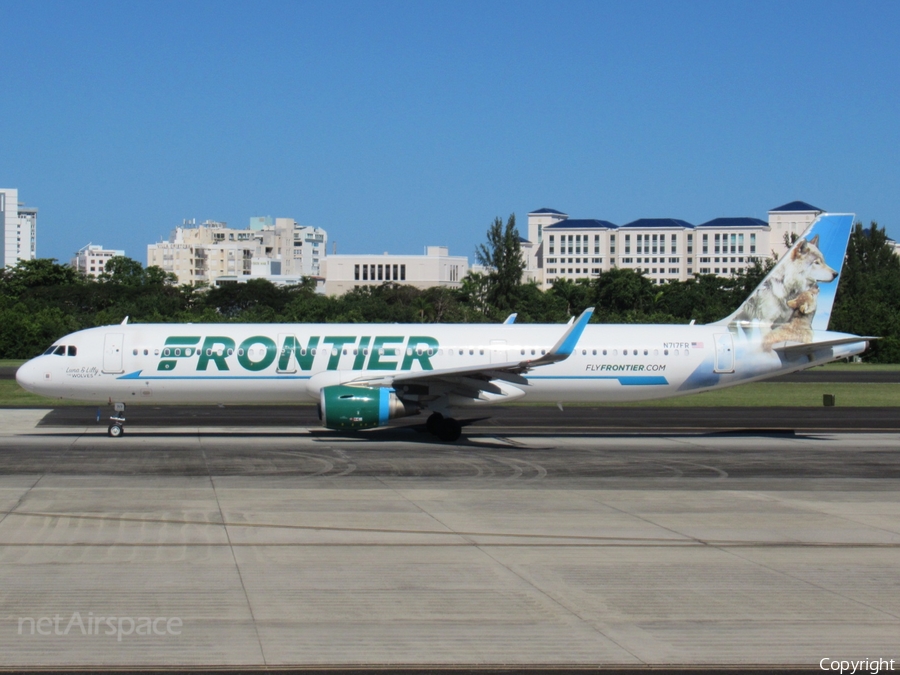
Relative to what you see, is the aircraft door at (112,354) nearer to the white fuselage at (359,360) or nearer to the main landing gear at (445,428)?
the white fuselage at (359,360)

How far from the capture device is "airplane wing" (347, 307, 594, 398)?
1158 inches

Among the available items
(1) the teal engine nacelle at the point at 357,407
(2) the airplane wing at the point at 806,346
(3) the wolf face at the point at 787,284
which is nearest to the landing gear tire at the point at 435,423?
(1) the teal engine nacelle at the point at 357,407

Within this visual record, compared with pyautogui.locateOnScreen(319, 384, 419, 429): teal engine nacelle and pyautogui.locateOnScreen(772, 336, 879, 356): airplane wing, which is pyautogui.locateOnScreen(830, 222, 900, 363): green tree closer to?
pyautogui.locateOnScreen(772, 336, 879, 356): airplane wing

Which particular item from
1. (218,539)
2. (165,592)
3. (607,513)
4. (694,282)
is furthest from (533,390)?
(694,282)

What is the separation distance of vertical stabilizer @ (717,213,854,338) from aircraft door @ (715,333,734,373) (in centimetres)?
91

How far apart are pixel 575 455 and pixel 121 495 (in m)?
12.8

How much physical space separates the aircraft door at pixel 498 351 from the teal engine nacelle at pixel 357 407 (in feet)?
14.6

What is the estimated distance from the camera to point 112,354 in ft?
102

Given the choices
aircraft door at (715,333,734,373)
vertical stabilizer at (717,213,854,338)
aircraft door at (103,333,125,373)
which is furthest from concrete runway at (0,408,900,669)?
vertical stabilizer at (717,213,854,338)

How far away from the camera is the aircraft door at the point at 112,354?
30844 mm

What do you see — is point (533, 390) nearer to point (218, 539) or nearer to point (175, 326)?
point (175, 326)

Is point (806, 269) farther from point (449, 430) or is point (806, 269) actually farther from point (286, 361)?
point (286, 361)

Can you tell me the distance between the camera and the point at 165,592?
12.4 meters

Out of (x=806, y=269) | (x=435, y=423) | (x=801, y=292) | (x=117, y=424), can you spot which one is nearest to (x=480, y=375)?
(x=435, y=423)
